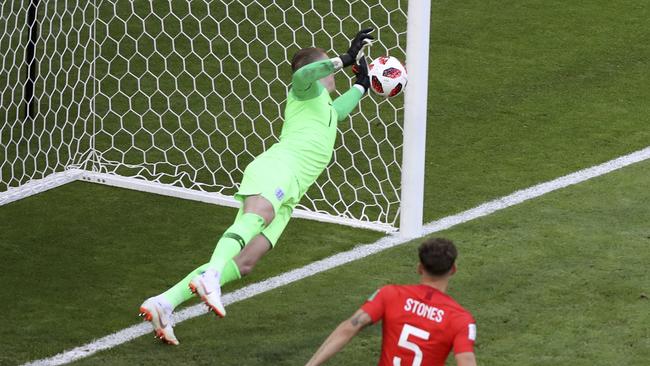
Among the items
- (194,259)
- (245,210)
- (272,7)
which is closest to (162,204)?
(194,259)

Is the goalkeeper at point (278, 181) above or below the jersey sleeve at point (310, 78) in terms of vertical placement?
below

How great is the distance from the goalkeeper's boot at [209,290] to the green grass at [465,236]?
1.63ft

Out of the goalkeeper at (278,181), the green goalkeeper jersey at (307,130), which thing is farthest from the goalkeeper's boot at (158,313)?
the green goalkeeper jersey at (307,130)

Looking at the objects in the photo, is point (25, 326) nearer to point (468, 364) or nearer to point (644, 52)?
point (468, 364)

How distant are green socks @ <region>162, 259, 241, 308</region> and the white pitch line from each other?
0.54m

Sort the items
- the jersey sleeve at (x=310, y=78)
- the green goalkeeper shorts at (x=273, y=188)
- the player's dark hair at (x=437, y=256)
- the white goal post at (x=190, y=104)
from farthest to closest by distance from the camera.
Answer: the white goal post at (x=190, y=104) → the jersey sleeve at (x=310, y=78) → the green goalkeeper shorts at (x=273, y=188) → the player's dark hair at (x=437, y=256)

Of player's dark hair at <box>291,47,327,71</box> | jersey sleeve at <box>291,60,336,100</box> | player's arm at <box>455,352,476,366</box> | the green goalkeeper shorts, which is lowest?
player's arm at <box>455,352,476,366</box>

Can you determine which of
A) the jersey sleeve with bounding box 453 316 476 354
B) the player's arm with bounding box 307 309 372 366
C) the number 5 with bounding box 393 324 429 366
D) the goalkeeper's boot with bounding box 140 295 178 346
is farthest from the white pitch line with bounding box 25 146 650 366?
the jersey sleeve with bounding box 453 316 476 354

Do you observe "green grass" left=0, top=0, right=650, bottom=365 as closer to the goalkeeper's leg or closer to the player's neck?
the goalkeeper's leg

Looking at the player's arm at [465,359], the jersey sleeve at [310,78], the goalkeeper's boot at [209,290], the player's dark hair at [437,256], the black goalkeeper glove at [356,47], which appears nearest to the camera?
the player's arm at [465,359]

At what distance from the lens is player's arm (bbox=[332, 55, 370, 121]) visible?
7.74 metres

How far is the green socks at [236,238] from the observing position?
6.48 m

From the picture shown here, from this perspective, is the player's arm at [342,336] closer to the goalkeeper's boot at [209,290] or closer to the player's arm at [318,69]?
the goalkeeper's boot at [209,290]

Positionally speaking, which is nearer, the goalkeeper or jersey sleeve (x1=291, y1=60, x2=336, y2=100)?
the goalkeeper
